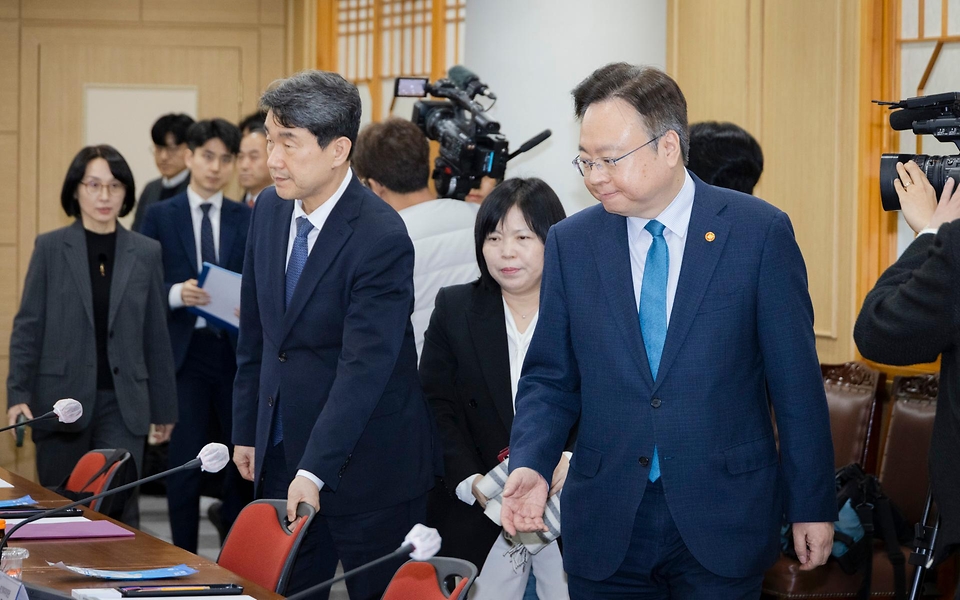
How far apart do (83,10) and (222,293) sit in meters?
4.34

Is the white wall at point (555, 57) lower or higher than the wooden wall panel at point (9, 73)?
lower

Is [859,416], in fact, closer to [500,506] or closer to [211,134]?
[500,506]

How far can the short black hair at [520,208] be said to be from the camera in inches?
119

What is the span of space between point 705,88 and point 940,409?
10.8ft

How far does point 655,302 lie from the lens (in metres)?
2.19

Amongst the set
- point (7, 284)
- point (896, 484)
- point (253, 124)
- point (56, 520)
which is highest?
point (253, 124)

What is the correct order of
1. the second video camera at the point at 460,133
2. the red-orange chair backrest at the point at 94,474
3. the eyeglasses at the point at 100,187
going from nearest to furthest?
1. the red-orange chair backrest at the point at 94,474
2. the second video camera at the point at 460,133
3. the eyeglasses at the point at 100,187

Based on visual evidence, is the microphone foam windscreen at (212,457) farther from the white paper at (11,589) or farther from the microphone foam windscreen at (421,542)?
the microphone foam windscreen at (421,542)

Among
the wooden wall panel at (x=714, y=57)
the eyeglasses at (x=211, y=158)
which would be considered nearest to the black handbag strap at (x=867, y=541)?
the wooden wall panel at (x=714, y=57)

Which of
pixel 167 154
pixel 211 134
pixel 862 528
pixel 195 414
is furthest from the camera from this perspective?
pixel 167 154

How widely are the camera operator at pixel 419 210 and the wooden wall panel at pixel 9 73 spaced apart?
485 centimetres

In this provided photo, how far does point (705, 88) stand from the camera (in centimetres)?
527

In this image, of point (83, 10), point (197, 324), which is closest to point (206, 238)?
point (197, 324)

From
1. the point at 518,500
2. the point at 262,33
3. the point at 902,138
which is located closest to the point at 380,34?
the point at 262,33
